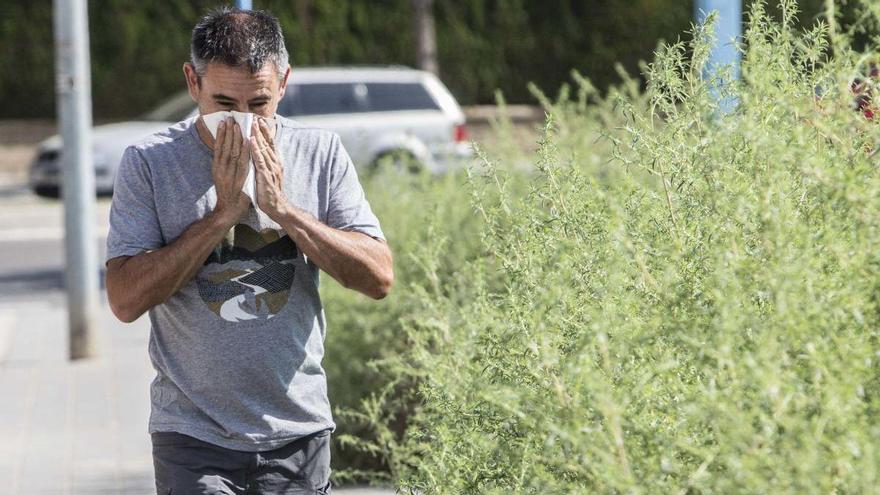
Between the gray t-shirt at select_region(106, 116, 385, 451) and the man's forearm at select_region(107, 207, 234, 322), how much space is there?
61 millimetres

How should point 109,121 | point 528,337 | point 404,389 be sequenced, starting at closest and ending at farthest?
point 528,337 → point 404,389 → point 109,121

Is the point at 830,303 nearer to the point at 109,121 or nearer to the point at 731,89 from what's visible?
the point at 731,89

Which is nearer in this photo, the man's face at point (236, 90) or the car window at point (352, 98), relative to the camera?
the man's face at point (236, 90)

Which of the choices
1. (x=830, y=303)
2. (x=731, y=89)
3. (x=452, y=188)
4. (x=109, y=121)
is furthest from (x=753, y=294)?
(x=109, y=121)

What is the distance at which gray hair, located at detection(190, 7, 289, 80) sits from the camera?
3.13 meters

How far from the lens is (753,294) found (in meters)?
2.42

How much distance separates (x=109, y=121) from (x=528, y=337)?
80.6 feet

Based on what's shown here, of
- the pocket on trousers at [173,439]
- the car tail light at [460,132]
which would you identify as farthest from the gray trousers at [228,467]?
the car tail light at [460,132]

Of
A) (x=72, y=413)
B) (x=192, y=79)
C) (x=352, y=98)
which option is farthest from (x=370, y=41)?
(x=192, y=79)

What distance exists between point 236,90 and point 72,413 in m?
4.68

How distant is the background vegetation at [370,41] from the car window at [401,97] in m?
8.24

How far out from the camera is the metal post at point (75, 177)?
348 inches

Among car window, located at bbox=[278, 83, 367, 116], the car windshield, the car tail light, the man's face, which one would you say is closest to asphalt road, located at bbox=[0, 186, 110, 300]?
the car windshield

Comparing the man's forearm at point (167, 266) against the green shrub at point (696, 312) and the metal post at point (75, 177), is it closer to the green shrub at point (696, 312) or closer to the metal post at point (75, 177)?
the green shrub at point (696, 312)
